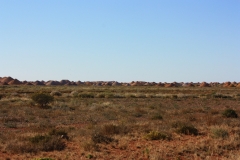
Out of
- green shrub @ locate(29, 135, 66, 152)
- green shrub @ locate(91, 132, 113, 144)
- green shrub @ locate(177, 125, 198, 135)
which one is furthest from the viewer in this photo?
green shrub @ locate(177, 125, 198, 135)

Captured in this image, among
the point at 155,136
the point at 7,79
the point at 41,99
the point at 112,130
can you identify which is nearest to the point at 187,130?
the point at 155,136

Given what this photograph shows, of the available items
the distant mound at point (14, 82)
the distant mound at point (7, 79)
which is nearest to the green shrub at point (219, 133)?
the distant mound at point (14, 82)

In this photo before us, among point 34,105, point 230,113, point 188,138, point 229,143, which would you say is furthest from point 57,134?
point 34,105

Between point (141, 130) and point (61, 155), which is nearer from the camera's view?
point (61, 155)

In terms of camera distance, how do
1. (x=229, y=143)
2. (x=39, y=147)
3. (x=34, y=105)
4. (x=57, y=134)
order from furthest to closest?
(x=34, y=105) → (x=57, y=134) → (x=229, y=143) → (x=39, y=147)

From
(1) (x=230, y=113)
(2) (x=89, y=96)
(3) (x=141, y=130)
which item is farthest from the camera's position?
(2) (x=89, y=96)

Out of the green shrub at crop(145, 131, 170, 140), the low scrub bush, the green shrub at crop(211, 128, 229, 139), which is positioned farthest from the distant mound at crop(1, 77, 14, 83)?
the green shrub at crop(211, 128, 229, 139)

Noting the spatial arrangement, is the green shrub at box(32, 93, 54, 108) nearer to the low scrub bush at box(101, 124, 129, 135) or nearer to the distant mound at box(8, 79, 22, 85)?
the low scrub bush at box(101, 124, 129, 135)

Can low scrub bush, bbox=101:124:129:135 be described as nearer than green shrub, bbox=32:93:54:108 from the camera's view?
Yes

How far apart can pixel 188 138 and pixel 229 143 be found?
94.0 inches

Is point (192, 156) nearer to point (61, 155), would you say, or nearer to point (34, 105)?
point (61, 155)

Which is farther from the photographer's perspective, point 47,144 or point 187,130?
point 187,130

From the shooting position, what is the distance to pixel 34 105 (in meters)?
36.8

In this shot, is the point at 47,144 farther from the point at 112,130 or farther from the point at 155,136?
the point at 155,136
